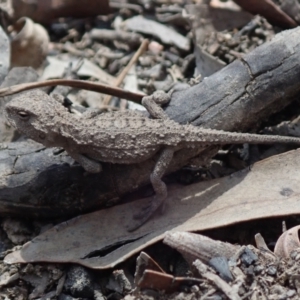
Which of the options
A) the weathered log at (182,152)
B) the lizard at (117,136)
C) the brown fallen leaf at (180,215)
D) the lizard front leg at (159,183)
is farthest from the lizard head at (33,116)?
the lizard front leg at (159,183)

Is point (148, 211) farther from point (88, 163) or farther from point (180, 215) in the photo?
point (88, 163)

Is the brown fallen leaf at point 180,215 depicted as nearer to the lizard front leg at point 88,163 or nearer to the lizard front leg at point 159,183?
the lizard front leg at point 159,183

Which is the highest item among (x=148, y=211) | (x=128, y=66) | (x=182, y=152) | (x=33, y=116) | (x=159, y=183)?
(x=128, y=66)

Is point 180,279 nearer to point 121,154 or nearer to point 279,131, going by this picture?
point 121,154

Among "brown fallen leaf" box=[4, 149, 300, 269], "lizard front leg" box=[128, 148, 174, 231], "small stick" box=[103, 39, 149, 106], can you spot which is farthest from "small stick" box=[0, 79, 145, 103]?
"brown fallen leaf" box=[4, 149, 300, 269]

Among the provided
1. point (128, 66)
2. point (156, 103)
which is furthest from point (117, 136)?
point (128, 66)
